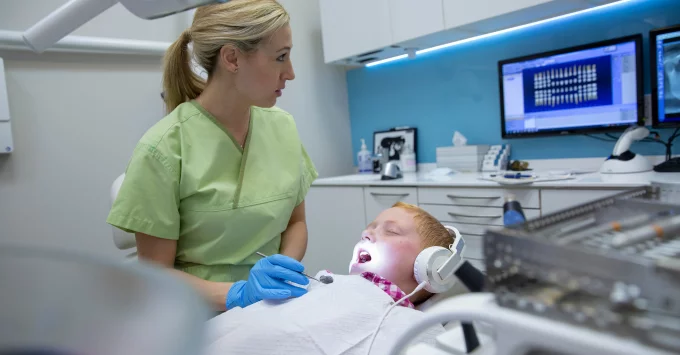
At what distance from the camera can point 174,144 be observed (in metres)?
1.27

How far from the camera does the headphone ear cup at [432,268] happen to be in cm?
112

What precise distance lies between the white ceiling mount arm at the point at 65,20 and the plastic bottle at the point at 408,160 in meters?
2.21

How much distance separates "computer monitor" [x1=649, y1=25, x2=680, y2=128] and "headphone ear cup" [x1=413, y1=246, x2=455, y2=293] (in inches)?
62.0

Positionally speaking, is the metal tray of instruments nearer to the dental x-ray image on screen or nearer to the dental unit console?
the dental unit console

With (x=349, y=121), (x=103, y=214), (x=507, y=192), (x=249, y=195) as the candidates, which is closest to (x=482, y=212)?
(x=507, y=192)

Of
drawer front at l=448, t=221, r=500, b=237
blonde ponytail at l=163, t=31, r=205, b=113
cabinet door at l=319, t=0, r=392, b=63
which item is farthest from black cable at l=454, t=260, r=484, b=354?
cabinet door at l=319, t=0, r=392, b=63

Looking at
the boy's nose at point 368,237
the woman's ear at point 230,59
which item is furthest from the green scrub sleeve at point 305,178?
the woman's ear at point 230,59

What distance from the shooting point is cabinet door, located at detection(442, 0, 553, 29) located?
2248 millimetres

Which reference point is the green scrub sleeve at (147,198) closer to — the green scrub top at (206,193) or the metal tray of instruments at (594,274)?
the green scrub top at (206,193)

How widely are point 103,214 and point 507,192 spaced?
7.02 feet

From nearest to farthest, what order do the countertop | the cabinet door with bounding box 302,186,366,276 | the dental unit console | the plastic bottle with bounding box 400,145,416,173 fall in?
1. the dental unit console
2. the countertop
3. the cabinet door with bounding box 302,186,366,276
4. the plastic bottle with bounding box 400,145,416,173

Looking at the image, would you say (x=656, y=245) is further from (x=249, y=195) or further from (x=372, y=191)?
(x=372, y=191)

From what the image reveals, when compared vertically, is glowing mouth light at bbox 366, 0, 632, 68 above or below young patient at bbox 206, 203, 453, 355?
above

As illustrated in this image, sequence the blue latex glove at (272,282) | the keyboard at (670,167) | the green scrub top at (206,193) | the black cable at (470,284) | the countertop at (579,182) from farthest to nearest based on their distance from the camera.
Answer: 1. the keyboard at (670,167)
2. the countertop at (579,182)
3. the green scrub top at (206,193)
4. the blue latex glove at (272,282)
5. the black cable at (470,284)
